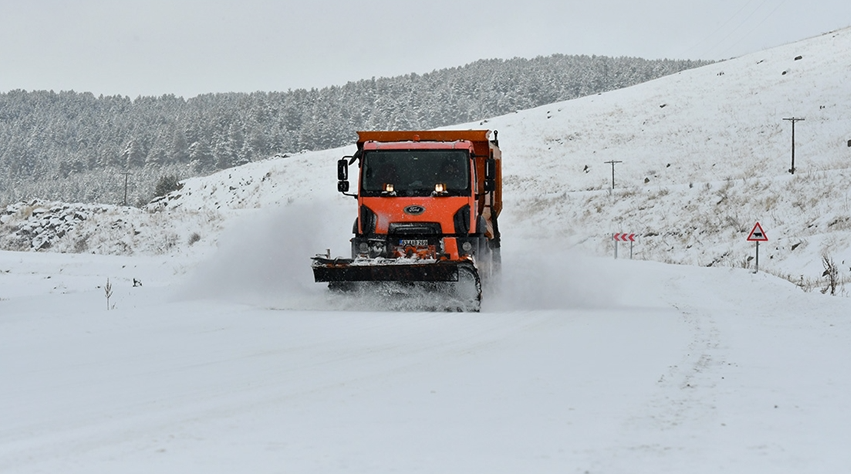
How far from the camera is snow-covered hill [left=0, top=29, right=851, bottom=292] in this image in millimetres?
32375

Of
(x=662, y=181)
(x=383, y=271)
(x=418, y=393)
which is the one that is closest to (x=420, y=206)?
(x=383, y=271)

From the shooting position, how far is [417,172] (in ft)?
43.4

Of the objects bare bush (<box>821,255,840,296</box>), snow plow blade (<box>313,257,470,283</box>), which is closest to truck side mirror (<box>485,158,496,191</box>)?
snow plow blade (<box>313,257,470,283</box>)

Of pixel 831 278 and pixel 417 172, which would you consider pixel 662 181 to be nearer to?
pixel 831 278

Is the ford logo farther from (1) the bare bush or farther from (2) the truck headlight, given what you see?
(1) the bare bush

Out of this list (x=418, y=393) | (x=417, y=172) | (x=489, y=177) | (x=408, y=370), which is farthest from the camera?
(x=489, y=177)

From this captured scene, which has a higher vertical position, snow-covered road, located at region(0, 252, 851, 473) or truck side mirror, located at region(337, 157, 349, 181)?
truck side mirror, located at region(337, 157, 349, 181)

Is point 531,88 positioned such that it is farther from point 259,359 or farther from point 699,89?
point 259,359

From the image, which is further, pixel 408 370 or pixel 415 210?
pixel 415 210

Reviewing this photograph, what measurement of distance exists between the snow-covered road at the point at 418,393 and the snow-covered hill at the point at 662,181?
7.14m

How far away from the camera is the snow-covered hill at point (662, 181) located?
3238cm

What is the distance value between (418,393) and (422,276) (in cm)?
632

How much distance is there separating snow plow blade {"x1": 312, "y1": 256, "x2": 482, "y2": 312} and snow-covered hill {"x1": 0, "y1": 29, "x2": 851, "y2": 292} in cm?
339

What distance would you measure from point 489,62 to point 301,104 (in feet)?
148
